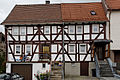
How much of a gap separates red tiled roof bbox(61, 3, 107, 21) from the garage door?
749 cm

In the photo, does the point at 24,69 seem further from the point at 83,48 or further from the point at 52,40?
the point at 83,48

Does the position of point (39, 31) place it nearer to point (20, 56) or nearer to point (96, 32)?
point (20, 56)

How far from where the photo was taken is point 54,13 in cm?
2681

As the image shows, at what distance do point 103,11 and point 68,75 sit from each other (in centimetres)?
958

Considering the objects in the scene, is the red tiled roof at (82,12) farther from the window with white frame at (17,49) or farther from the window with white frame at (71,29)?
the window with white frame at (17,49)

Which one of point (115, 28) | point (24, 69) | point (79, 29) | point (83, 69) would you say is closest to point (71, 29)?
point (79, 29)

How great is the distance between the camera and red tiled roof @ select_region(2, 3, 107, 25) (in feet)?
82.1

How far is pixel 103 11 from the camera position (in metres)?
26.5

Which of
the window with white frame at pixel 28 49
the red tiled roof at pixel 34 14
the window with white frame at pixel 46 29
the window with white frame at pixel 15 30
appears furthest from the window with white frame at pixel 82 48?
the window with white frame at pixel 15 30

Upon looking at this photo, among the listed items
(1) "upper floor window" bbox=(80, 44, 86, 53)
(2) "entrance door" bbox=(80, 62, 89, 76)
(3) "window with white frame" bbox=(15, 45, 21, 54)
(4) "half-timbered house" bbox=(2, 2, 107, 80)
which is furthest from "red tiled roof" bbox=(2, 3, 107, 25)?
(2) "entrance door" bbox=(80, 62, 89, 76)

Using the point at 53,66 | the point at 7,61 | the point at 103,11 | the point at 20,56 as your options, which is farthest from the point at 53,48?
the point at 103,11

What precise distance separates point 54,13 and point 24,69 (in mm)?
8338

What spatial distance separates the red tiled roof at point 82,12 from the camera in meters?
24.9

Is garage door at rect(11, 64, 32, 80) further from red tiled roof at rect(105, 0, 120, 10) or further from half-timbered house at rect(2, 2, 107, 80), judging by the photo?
red tiled roof at rect(105, 0, 120, 10)
